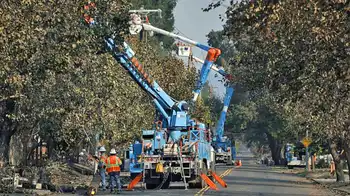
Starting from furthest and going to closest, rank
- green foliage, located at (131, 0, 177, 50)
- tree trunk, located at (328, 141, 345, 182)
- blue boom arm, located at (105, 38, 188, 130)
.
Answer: green foliage, located at (131, 0, 177, 50)
tree trunk, located at (328, 141, 345, 182)
blue boom arm, located at (105, 38, 188, 130)

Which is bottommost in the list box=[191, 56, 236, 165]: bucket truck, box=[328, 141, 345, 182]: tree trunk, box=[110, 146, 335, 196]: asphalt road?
box=[110, 146, 335, 196]: asphalt road

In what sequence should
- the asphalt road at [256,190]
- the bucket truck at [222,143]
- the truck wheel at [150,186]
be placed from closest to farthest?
1. the asphalt road at [256,190]
2. the truck wheel at [150,186]
3. the bucket truck at [222,143]

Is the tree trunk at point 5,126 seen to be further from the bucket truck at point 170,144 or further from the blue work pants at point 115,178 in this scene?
the bucket truck at point 170,144

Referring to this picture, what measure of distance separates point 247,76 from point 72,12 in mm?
14734

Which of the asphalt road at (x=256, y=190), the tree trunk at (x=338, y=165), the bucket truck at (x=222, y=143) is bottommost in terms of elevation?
the asphalt road at (x=256, y=190)

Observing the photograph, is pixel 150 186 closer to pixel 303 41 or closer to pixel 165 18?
pixel 303 41

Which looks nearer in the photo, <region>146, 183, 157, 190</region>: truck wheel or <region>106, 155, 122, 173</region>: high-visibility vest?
<region>106, 155, 122, 173</region>: high-visibility vest

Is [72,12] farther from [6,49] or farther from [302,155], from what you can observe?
[302,155]

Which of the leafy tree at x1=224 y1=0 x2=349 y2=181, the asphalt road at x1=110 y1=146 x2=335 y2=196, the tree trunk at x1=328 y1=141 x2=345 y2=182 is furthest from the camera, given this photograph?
the tree trunk at x1=328 y1=141 x2=345 y2=182

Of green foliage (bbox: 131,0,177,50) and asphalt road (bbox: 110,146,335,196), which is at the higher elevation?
green foliage (bbox: 131,0,177,50)

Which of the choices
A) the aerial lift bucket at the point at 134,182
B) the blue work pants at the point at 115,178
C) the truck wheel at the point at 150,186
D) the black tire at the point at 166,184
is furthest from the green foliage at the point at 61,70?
the black tire at the point at 166,184

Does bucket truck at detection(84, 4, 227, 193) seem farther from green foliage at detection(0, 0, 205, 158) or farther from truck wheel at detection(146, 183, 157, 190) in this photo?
green foliage at detection(0, 0, 205, 158)

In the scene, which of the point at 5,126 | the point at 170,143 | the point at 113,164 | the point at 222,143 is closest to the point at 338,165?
the point at 170,143

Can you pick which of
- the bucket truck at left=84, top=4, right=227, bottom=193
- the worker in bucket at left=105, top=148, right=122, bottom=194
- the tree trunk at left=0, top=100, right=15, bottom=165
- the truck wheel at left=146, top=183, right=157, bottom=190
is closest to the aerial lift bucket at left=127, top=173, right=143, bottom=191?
the bucket truck at left=84, top=4, right=227, bottom=193
